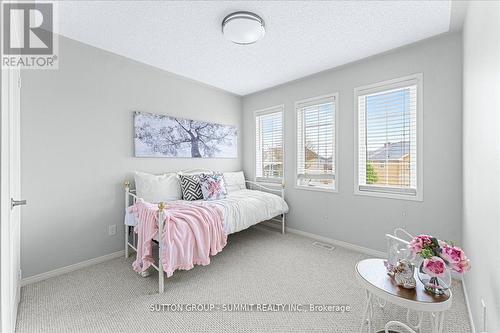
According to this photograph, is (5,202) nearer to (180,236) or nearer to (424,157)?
(180,236)

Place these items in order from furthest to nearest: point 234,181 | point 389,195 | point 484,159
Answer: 1. point 234,181
2. point 389,195
3. point 484,159

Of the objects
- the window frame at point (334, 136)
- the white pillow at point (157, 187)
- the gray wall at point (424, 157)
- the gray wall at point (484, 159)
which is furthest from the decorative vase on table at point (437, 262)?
the white pillow at point (157, 187)

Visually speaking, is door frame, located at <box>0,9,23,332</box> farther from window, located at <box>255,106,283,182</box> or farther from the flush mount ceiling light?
window, located at <box>255,106,283,182</box>

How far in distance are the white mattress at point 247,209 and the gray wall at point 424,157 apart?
404 millimetres

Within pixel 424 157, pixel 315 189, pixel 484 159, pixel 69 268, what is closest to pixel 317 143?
pixel 315 189

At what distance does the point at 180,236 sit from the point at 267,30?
6.90 ft

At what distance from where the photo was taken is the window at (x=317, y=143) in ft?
10.6

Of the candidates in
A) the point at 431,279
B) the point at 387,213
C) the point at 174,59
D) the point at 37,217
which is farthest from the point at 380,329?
the point at 174,59

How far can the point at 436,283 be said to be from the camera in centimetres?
122

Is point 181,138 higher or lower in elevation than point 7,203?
higher

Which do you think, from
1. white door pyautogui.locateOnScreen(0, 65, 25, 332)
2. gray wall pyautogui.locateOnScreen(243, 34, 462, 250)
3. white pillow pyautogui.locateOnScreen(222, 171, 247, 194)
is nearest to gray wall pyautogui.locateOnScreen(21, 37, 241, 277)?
white door pyautogui.locateOnScreen(0, 65, 25, 332)

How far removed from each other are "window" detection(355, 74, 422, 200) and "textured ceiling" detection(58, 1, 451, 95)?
493mm

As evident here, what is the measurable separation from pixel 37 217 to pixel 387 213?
12.1 feet

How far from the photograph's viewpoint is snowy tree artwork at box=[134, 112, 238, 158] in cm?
297
